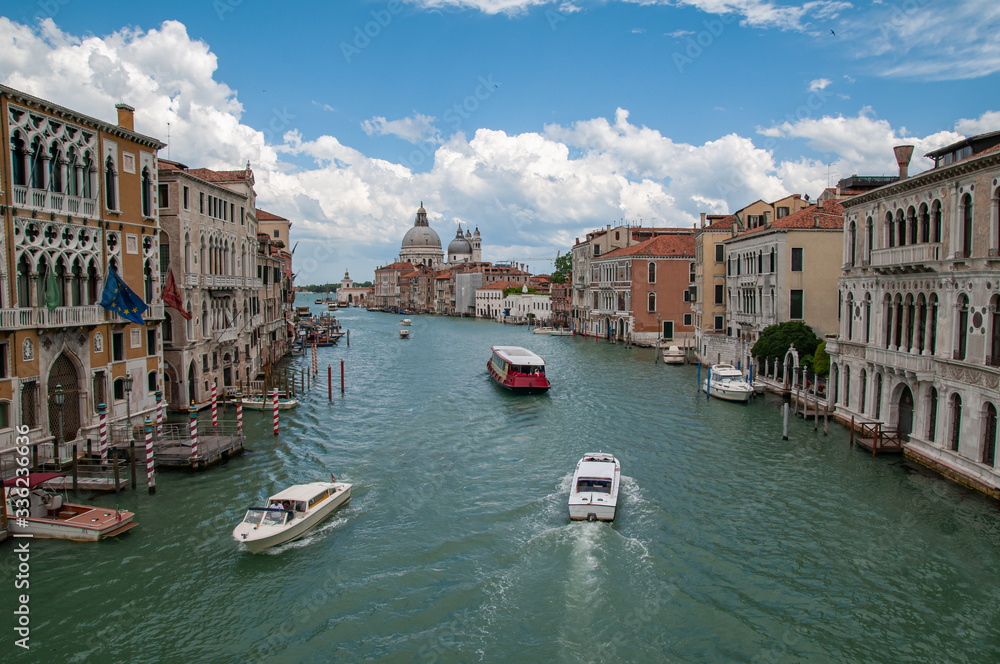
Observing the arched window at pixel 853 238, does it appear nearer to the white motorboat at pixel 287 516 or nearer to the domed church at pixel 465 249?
the white motorboat at pixel 287 516

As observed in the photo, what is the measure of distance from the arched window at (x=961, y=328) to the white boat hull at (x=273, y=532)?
1540 cm

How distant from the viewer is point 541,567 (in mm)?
12711

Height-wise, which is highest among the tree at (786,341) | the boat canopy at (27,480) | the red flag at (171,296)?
the red flag at (171,296)

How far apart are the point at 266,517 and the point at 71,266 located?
8956mm

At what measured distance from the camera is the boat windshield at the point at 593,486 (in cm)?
1530

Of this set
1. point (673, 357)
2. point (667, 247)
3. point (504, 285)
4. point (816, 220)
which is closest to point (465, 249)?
point (504, 285)

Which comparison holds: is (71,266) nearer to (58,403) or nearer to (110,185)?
(110,185)

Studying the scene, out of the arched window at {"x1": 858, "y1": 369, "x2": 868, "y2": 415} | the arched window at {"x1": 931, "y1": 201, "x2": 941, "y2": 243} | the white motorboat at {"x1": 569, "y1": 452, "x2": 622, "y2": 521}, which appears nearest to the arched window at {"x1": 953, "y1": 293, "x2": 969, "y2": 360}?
the arched window at {"x1": 931, "y1": 201, "x2": 941, "y2": 243}

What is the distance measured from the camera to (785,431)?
21.6 m

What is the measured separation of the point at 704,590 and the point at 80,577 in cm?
1117

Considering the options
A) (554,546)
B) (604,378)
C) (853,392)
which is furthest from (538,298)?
(554,546)

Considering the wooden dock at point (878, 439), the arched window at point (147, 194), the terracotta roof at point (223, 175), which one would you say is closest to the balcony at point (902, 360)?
the wooden dock at point (878, 439)

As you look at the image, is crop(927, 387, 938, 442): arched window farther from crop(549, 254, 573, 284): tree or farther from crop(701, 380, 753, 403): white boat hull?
crop(549, 254, 573, 284): tree

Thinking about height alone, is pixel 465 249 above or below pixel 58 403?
above
